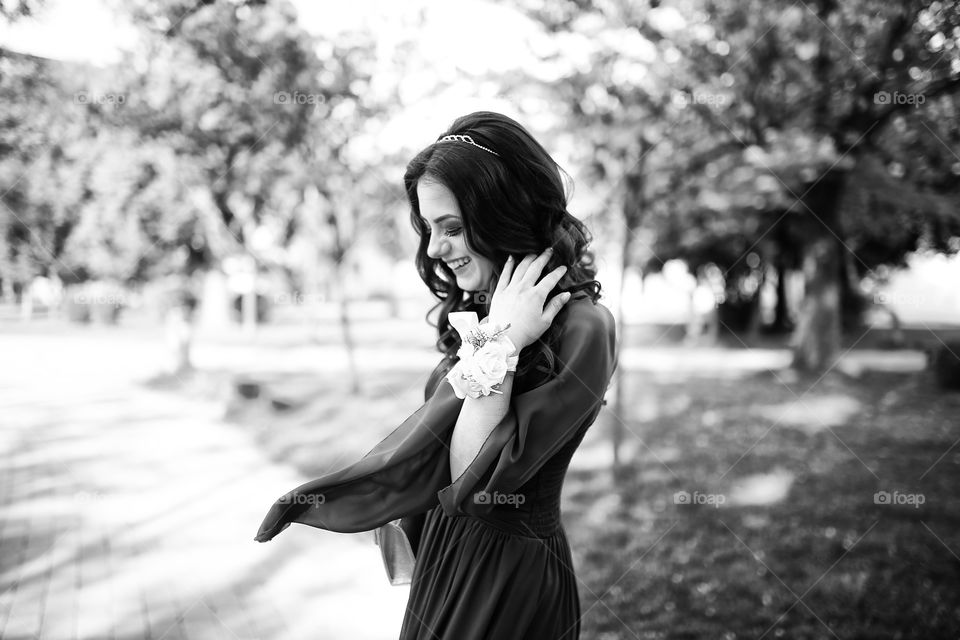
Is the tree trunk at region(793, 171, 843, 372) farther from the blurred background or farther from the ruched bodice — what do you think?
the ruched bodice

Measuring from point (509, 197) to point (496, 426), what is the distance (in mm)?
533

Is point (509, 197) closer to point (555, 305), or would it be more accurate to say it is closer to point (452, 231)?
point (452, 231)

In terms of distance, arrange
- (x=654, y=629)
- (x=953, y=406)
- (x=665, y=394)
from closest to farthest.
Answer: (x=654, y=629)
(x=953, y=406)
(x=665, y=394)

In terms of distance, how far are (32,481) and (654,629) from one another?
5346mm

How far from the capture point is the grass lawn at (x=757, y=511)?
374cm

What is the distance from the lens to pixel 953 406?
909 centimetres

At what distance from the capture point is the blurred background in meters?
3.94

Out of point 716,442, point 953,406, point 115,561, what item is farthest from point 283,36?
point 953,406

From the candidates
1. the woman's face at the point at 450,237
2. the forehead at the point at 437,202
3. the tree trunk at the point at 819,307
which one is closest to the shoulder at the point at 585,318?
the woman's face at the point at 450,237

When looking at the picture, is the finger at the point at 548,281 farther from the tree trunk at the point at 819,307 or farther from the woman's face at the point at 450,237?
the tree trunk at the point at 819,307

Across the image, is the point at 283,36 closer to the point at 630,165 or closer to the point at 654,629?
the point at 630,165

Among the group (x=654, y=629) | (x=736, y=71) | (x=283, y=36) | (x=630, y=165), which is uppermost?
(x=283, y=36)

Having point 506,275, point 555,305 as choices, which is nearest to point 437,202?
point 506,275

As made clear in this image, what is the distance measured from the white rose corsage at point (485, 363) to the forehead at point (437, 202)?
31 cm
